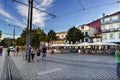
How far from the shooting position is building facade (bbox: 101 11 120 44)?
6115 centimetres

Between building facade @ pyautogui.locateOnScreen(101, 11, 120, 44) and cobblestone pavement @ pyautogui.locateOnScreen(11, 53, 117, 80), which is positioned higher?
building facade @ pyautogui.locateOnScreen(101, 11, 120, 44)

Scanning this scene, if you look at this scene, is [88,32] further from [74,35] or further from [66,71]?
[66,71]

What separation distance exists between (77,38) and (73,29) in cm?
364

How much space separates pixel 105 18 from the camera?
214 ft

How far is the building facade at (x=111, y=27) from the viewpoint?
201 feet

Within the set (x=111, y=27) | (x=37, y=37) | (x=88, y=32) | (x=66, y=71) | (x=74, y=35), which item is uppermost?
(x=111, y=27)

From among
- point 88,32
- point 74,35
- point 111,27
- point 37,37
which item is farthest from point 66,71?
point 88,32

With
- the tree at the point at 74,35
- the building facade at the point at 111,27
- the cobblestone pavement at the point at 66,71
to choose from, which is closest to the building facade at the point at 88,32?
the building facade at the point at 111,27

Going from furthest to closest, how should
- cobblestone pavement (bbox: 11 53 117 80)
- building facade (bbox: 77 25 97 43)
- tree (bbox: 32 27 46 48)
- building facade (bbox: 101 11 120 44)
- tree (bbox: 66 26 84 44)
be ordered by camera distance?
building facade (bbox: 77 25 97 43) < tree (bbox: 66 26 84 44) < tree (bbox: 32 27 46 48) < building facade (bbox: 101 11 120 44) < cobblestone pavement (bbox: 11 53 117 80)

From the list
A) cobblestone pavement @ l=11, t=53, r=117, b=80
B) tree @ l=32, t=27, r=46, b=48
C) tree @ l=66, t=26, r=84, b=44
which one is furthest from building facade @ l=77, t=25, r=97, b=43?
cobblestone pavement @ l=11, t=53, r=117, b=80

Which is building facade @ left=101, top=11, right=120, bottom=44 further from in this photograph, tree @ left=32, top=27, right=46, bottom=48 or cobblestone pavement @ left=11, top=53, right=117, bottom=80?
cobblestone pavement @ left=11, top=53, right=117, bottom=80

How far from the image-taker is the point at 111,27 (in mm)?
63594

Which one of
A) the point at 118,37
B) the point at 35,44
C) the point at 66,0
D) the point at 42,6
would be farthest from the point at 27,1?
the point at 118,37

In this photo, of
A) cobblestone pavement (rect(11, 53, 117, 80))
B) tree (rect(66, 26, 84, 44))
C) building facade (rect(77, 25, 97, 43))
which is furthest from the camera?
building facade (rect(77, 25, 97, 43))
